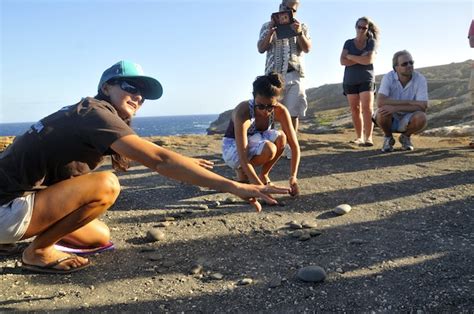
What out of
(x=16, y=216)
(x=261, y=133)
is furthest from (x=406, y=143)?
(x=16, y=216)

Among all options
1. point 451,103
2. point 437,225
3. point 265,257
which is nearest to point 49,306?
point 265,257

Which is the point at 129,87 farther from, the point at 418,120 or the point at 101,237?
the point at 418,120

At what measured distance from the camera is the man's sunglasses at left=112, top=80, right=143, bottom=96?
290 centimetres

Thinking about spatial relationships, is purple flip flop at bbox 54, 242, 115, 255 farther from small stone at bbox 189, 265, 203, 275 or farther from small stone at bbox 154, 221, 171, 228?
small stone at bbox 189, 265, 203, 275

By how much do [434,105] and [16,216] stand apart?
16380 millimetres

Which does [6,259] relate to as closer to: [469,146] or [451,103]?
[469,146]

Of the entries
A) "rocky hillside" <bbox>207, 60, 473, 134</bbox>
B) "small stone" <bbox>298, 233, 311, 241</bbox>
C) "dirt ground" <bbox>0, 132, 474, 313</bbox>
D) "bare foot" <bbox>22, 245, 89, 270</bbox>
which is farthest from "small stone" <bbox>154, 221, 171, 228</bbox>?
"rocky hillside" <bbox>207, 60, 473, 134</bbox>

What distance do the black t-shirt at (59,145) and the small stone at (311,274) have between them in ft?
4.36

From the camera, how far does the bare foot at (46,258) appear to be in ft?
9.68

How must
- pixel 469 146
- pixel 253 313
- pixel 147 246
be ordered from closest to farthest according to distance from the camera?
1. pixel 253 313
2. pixel 147 246
3. pixel 469 146

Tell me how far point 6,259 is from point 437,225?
10.8 feet

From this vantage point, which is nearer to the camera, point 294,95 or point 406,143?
point 294,95

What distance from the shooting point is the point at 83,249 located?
3.32 metres

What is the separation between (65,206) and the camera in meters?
2.89
